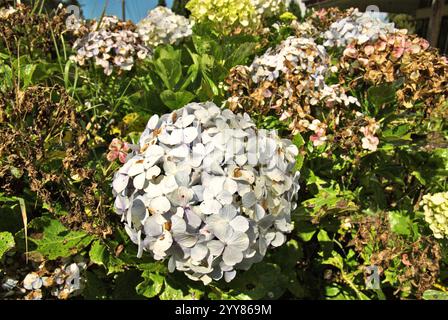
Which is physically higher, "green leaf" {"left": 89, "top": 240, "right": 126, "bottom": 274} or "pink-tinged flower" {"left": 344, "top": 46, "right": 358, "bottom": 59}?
"pink-tinged flower" {"left": 344, "top": 46, "right": 358, "bottom": 59}

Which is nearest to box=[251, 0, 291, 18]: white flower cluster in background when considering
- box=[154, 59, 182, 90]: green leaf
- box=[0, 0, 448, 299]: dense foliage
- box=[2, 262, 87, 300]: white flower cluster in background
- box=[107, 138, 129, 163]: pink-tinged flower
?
box=[0, 0, 448, 299]: dense foliage

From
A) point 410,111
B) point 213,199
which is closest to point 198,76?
point 410,111

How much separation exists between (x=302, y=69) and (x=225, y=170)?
639 mm

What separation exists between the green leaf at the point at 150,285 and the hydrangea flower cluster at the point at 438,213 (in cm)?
97

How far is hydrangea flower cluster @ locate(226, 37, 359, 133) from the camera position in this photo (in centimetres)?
150

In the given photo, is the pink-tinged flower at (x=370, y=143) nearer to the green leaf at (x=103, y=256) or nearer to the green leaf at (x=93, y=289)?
the green leaf at (x=103, y=256)

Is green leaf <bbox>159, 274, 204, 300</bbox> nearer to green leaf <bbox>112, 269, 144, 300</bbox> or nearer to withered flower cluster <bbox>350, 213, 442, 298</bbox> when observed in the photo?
green leaf <bbox>112, 269, 144, 300</bbox>

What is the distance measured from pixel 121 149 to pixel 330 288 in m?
1.05

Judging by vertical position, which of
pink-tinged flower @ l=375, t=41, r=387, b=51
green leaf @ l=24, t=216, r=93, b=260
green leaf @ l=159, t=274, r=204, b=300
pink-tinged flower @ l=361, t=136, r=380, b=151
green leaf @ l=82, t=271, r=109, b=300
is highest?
pink-tinged flower @ l=375, t=41, r=387, b=51

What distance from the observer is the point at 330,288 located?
1.76m

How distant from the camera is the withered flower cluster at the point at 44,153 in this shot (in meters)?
1.17

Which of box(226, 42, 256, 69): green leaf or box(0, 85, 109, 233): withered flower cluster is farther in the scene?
box(226, 42, 256, 69): green leaf

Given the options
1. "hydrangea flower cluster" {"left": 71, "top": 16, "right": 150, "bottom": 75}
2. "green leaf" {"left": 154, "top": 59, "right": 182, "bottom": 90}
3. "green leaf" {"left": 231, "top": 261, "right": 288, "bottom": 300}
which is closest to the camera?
"green leaf" {"left": 231, "top": 261, "right": 288, "bottom": 300}

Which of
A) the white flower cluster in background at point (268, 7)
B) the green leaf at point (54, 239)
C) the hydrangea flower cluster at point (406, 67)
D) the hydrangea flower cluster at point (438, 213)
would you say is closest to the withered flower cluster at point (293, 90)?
the hydrangea flower cluster at point (406, 67)
